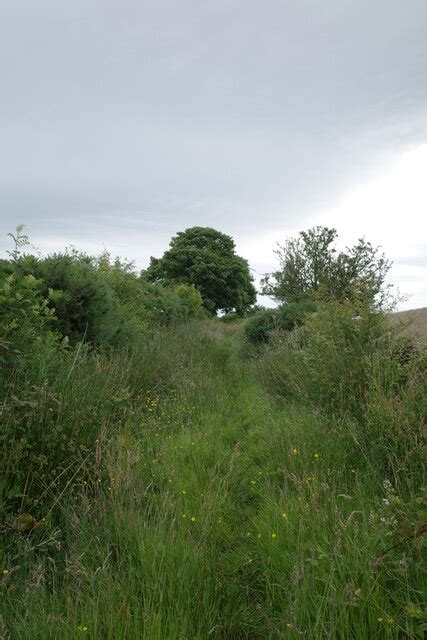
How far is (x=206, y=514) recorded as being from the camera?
2.80 meters

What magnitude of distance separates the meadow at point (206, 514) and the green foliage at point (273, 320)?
716 cm

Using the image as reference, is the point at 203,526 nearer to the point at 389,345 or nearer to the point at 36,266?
the point at 389,345

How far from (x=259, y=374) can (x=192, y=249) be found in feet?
110

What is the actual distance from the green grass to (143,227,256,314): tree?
117ft

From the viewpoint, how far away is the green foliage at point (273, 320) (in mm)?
12820

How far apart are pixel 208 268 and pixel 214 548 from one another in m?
39.0

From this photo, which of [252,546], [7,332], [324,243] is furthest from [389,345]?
[324,243]

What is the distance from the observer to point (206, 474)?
12.1 feet

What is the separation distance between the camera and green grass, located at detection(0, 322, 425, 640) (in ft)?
6.33

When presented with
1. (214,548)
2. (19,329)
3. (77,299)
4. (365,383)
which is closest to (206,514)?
(214,548)

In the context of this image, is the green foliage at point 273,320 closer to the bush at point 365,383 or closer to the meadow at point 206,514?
the bush at point 365,383

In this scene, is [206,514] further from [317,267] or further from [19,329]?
[317,267]

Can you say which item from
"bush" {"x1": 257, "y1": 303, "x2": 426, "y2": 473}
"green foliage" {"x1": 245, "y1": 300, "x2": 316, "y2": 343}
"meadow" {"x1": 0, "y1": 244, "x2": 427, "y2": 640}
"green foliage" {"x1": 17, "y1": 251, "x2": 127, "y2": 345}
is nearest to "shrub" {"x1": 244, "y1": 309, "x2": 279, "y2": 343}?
"green foliage" {"x1": 245, "y1": 300, "x2": 316, "y2": 343}

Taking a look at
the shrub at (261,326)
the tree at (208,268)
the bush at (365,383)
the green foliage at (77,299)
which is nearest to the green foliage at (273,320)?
the shrub at (261,326)
